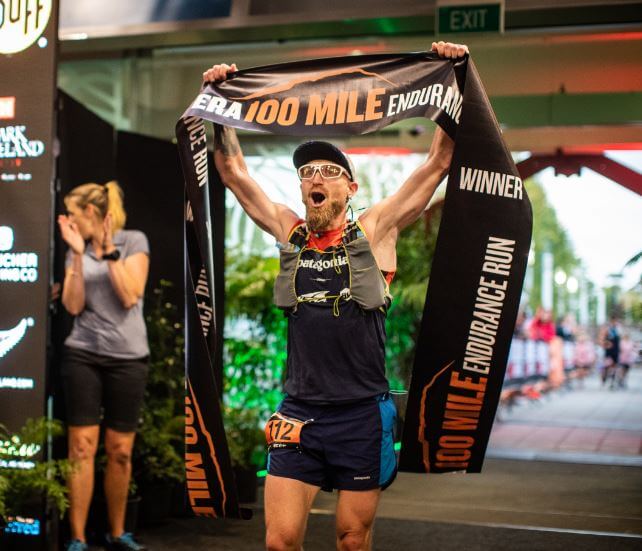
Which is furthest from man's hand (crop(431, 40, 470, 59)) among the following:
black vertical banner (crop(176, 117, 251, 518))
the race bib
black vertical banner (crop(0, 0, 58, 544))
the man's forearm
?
Result: black vertical banner (crop(0, 0, 58, 544))

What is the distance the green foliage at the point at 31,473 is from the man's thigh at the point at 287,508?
4.83ft

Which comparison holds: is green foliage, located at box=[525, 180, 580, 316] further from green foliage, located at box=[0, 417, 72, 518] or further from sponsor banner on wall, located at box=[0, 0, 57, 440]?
green foliage, located at box=[0, 417, 72, 518]

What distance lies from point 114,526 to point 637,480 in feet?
13.2

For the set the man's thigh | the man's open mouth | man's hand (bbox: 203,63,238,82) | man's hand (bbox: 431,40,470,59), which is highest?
man's hand (bbox: 431,40,470,59)

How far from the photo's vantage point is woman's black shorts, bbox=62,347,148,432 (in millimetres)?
4594

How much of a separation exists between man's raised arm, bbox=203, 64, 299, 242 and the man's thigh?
86 cm

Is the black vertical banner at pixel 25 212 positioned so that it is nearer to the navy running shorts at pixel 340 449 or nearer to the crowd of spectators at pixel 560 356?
the navy running shorts at pixel 340 449

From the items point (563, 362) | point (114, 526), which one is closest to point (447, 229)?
point (114, 526)

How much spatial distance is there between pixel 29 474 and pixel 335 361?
1855 millimetres

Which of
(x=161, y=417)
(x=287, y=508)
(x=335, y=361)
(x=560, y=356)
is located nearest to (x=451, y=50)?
(x=335, y=361)

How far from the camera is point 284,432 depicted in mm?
3051

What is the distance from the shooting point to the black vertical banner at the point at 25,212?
4348mm

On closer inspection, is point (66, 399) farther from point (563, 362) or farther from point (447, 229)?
point (563, 362)

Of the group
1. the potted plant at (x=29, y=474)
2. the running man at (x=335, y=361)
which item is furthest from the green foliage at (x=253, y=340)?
the running man at (x=335, y=361)
